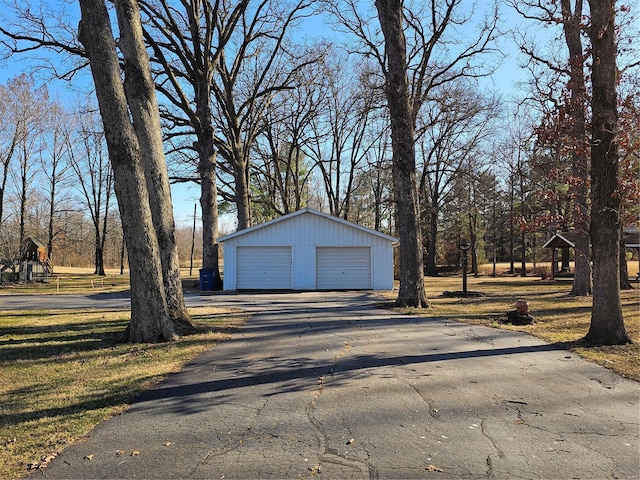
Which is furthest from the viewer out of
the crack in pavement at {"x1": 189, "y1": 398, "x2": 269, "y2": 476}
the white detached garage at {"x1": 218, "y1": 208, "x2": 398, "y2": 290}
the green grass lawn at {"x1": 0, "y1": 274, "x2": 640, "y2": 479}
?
the white detached garage at {"x1": 218, "y1": 208, "x2": 398, "y2": 290}

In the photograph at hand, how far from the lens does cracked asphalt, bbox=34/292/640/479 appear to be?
3387 mm

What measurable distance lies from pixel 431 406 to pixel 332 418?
106cm

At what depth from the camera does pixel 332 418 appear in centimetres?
436

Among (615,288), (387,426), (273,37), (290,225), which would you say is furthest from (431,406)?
(273,37)

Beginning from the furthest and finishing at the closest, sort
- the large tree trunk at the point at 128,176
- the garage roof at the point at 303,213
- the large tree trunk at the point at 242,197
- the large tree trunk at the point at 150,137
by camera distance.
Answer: the large tree trunk at the point at 242,197, the garage roof at the point at 303,213, the large tree trunk at the point at 150,137, the large tree trunk at the point at 128,176

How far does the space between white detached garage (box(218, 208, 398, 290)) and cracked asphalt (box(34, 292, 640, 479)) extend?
49.6 feet

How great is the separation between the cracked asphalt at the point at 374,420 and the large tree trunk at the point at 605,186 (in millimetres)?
1225

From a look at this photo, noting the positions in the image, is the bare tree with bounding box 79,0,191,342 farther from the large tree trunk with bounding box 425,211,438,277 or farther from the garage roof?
the large tree trunk with bounding box 425,211,438,277

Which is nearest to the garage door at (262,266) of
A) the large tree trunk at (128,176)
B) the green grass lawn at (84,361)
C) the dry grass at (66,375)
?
the green grass lawn at (84,361)

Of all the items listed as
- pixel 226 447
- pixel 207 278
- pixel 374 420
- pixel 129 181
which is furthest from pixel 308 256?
pixel 226 447

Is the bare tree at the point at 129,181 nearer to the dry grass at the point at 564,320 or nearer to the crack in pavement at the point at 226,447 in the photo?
the crack in pavement at the point at 226,447

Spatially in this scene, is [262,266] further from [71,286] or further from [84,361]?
[84,361]

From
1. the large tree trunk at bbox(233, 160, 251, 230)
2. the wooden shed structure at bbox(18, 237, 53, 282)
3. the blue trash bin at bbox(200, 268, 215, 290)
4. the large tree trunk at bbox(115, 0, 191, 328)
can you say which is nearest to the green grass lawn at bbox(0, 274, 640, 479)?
the large tree trunk at bbox(115, 0, 191, 328)

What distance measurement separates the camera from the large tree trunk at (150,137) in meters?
9.20
